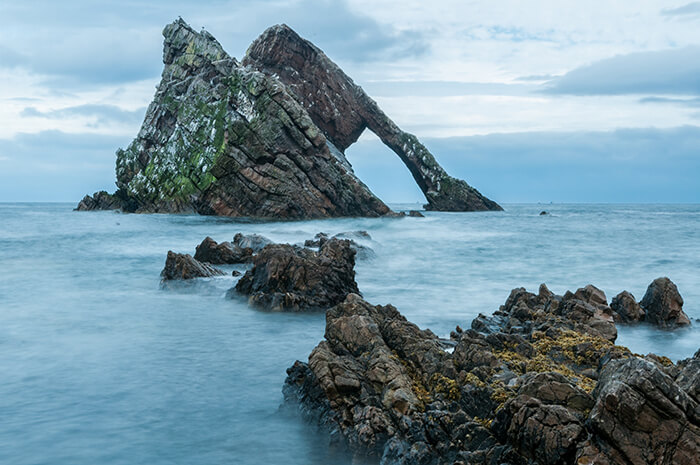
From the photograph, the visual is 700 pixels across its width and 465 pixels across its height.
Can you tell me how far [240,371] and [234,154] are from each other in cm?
4494

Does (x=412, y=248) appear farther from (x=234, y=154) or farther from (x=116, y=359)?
(x=234, y=154)

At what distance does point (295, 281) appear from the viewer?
15.2 m

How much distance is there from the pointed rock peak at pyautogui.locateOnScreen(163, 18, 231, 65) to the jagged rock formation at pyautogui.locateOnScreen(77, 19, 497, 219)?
119mm

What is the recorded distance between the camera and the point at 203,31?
64938 millimetres

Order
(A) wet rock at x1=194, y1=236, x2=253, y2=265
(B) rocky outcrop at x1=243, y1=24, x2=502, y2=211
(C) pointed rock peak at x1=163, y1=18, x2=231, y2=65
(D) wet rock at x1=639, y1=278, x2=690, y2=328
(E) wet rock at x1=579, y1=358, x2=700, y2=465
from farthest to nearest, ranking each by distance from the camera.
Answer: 1. (B) rocky outcrop at x1=243, y1=24, x2=502, y2=211
2. (C) pointed rock peak at x1=163, y1=18, x2=231, y2=65
3. (A) wet rock at x1=194, y1=236, x2=253, y2=265
4. (D) wet rock at x1=639, y1=278, x2=690, y2=328
5. (E) wet rock at x1=579, y1=358, x2=700, y2=465

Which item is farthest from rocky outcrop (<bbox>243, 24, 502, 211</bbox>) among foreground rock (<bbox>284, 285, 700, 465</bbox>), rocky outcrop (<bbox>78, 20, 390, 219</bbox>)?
foreground rock (<bbox>284, 285, 700, 465</bbox>)

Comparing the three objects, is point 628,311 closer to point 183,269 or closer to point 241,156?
point 183,269

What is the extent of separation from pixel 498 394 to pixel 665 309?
874cm

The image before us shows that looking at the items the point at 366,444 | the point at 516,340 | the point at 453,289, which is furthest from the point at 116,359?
the point at 453,289

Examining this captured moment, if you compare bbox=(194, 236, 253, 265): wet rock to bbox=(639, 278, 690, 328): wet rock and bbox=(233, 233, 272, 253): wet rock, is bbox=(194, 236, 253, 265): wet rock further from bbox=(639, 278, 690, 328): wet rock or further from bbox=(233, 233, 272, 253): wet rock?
bbox=(639, 278, 690, 328): wet rock

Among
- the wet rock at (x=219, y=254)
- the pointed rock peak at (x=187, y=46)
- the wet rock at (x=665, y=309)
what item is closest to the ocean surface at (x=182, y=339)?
the wet rock at (x=665, y=309)

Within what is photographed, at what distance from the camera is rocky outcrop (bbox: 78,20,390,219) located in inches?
2074

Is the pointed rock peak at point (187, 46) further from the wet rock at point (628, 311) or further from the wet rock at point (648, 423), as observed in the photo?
the wet rock at point (648, 423)

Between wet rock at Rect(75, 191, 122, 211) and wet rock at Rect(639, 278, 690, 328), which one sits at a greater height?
wet rock at Rect(75, 191, 122, 211)
